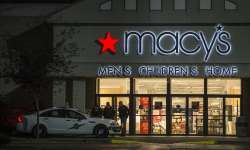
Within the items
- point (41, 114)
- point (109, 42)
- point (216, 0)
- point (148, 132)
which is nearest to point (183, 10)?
point (216, 0)

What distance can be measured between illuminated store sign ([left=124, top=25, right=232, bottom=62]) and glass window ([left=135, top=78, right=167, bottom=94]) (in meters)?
1.79

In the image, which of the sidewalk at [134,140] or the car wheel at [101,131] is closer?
the sidewalk at [134,140]

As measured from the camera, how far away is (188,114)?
135 feet

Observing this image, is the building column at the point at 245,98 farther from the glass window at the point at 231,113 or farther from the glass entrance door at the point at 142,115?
the glass entrance door at the point at 142,115

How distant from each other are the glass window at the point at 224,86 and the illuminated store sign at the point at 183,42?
1749 mm

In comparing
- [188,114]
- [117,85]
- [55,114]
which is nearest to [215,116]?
[188,114]

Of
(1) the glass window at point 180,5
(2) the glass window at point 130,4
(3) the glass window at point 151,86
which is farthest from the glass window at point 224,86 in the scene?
(2) the glass window at point 130,4

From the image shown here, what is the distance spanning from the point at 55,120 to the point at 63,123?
0.44 metres

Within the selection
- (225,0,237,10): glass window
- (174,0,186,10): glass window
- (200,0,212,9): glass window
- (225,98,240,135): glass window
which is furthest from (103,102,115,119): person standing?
(225,0,237,10): glass window

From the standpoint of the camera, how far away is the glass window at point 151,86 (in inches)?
1623

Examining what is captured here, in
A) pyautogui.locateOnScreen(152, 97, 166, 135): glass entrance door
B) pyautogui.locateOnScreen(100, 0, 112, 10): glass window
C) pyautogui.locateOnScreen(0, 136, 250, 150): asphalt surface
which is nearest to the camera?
pyautogui.locateOnScreen(0, 136, 250, 150): asphalt surface

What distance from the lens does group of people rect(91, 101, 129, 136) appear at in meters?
39.0

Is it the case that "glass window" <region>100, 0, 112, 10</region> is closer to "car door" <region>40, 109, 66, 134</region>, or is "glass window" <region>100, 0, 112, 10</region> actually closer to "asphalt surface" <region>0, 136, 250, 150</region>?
"car door" <region>40, 109, 66, 134</region>

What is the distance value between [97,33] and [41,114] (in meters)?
7.05
